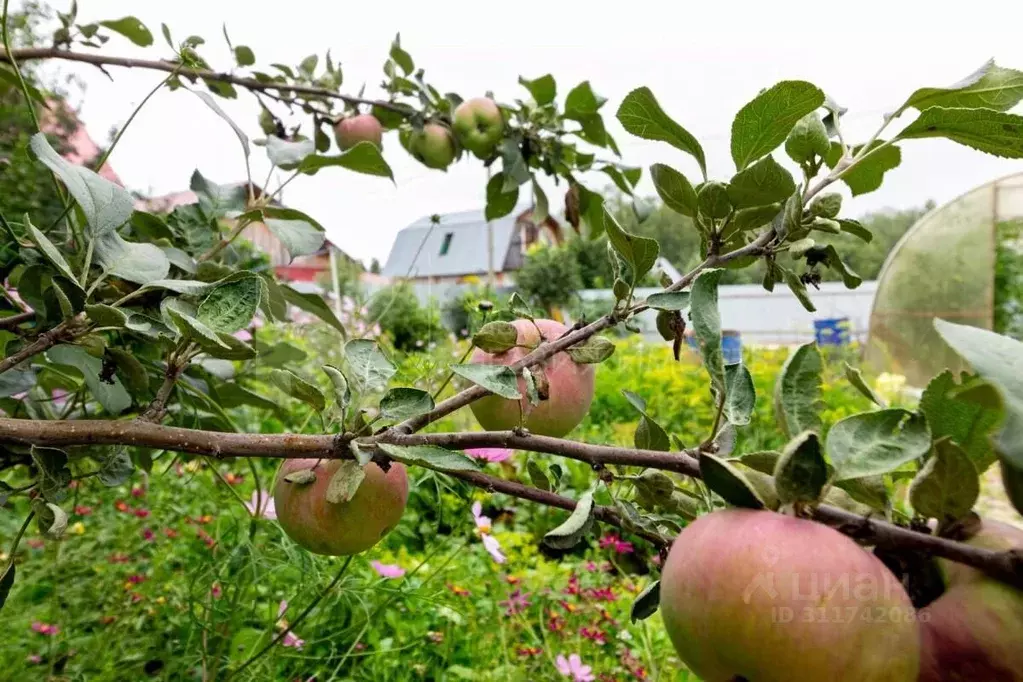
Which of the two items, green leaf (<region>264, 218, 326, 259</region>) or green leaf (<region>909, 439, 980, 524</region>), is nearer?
green leaf (<region>909, 439, 980, 524</region>)

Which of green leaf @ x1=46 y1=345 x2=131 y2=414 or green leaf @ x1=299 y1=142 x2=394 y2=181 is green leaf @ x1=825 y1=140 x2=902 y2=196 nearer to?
green leaf @ x1=299 y1=142 x2=394 y2=181

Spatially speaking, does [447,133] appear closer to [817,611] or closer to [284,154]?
[284,154]

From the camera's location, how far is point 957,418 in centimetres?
25

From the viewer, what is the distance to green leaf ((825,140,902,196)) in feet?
1.26

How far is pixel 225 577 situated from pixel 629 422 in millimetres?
1834

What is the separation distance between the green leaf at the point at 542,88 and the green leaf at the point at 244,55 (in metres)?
0.38

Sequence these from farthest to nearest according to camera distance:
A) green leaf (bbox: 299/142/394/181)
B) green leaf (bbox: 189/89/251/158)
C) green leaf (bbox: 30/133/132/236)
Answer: green leaf (bbox: 189/89/251/158) < green leaf (bbox: 299/142/394/181) < green leaf (bbox: 30/133/132/236)

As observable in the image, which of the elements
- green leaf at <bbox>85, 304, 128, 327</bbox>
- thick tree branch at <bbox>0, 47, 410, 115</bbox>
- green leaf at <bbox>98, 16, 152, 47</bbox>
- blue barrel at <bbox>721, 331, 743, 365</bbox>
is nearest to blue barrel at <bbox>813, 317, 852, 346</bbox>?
blue barrel at <bbox>721, 331, 743, 365</bbox>

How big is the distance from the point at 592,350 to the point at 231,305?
23cm

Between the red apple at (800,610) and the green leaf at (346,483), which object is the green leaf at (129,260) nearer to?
the green leaf at (346,483)

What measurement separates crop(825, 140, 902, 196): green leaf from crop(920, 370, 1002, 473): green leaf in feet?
0.57

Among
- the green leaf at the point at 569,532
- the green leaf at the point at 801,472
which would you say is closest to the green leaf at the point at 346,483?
the green leaf at the point at 569,532

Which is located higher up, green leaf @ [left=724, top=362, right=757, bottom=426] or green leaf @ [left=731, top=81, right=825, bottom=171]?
green leaf @ [left=731, top=81, right=825, bottom=171]

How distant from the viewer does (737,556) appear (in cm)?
22
